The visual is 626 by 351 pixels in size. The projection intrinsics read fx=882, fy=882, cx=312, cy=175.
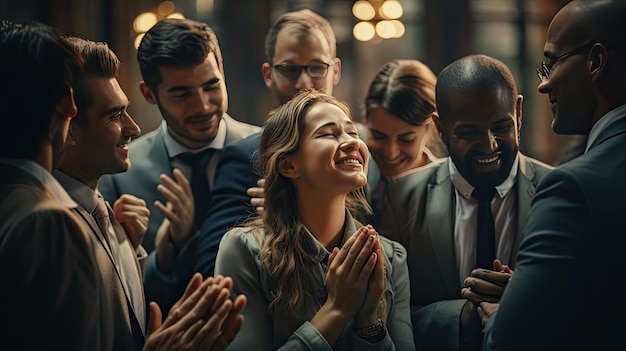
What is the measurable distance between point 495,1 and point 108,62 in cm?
500

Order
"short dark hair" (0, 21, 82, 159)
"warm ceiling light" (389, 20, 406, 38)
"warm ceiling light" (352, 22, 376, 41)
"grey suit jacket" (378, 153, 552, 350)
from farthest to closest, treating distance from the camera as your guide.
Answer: "warm ceiling light" (389, 20, 406, 38), "warm ceiling light" (352, 22, 376, 41), "grey suit jacket" (378, 153, 552, 350), "short dark hair" (0, 21, 82, 159)

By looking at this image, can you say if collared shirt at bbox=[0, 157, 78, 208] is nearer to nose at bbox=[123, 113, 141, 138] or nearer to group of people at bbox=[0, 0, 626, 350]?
group of people at bbox=[0, 0, 626, 350]

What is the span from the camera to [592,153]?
244cm

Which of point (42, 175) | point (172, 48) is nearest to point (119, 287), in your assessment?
point (42, 175)

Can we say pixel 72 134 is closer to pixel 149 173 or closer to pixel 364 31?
pixel 149 173

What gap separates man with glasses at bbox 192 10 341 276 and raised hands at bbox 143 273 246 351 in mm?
380

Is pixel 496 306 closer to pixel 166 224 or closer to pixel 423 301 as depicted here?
pixel 423 301

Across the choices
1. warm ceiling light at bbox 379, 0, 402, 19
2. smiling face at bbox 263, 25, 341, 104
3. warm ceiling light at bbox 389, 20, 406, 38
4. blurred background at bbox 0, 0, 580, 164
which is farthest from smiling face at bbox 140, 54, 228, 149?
warm ceiling light at bbox 389, 20, 406, 38

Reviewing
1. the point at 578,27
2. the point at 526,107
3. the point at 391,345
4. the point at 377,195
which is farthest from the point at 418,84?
the point at 526,107

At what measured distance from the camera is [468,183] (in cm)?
287

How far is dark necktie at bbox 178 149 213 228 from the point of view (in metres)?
3.05

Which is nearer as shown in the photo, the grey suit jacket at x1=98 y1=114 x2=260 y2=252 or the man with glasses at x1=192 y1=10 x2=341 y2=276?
the man with glasses at x1=192 y1=10 x2=341 y2=276

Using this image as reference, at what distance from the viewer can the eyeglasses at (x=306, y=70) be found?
3.10m

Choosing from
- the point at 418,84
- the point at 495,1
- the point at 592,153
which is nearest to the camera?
the point at 592,153
